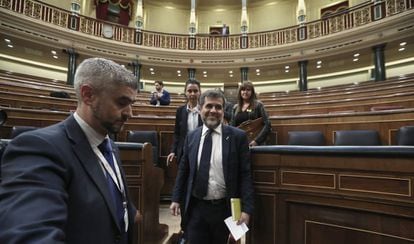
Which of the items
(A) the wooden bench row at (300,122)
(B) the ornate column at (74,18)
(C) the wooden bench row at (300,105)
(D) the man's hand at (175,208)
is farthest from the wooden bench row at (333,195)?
(B) the ornate column at (74,18)

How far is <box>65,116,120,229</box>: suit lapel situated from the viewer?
2.08ft

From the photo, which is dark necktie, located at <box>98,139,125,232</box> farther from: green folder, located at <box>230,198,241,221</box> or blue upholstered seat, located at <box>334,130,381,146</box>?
blue upholstered seat, located at <box>334,130,381,146</box>

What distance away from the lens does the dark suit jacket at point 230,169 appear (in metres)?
1.27

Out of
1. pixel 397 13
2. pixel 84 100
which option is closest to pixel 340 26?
pixel 397 13

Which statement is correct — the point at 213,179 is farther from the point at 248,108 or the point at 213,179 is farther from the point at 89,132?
the point at 248,108

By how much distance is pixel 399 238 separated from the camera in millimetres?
1100

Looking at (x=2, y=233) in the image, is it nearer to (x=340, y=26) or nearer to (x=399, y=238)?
(x=399, y=238)

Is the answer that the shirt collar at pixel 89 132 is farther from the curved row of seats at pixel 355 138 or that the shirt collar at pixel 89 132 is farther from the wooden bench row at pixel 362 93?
the wooden bench row at pixel 362 93

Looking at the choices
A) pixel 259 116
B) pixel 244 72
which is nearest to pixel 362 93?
pixel 259 116

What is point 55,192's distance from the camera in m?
0.52

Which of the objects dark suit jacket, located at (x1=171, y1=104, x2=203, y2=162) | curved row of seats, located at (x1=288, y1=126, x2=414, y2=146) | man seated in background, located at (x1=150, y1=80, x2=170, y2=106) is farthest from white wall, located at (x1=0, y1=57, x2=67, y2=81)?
curved row of seats, located at (x1=288, y1=126, x2=414, y2=146)

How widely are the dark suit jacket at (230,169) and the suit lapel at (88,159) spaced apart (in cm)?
70

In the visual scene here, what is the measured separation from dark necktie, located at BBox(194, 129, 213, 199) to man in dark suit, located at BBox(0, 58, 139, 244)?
457 millimetres

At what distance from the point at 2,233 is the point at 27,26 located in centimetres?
974
